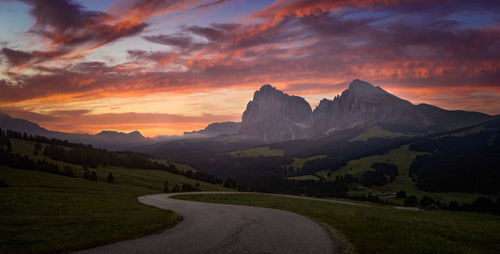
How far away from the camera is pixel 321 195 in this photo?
19638 centimetres

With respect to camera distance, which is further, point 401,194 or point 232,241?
point 401,194

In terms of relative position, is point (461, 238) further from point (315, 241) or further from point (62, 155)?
point (62, 155)

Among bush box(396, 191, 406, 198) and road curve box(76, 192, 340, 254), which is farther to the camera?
bush box(396, 191, 406, 198)

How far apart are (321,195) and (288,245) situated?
19277 centimetres

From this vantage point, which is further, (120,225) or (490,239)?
(120,225)

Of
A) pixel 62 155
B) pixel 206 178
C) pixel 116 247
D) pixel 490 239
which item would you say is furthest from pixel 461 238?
pixel 62 155

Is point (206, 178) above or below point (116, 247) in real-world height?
below

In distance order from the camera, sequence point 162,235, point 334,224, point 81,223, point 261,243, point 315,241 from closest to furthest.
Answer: point 261,243, point 315,241, point 162,235, point 81,223, point 334,224

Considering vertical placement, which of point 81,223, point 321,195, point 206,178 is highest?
point 81,223

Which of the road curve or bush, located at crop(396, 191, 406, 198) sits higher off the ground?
the road curve

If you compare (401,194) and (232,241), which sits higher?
(232,241)

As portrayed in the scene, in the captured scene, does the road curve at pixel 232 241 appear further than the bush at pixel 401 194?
No

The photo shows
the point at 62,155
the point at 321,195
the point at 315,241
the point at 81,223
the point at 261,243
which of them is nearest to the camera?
the point at 261,243

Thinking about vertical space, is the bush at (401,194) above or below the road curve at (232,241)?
below
